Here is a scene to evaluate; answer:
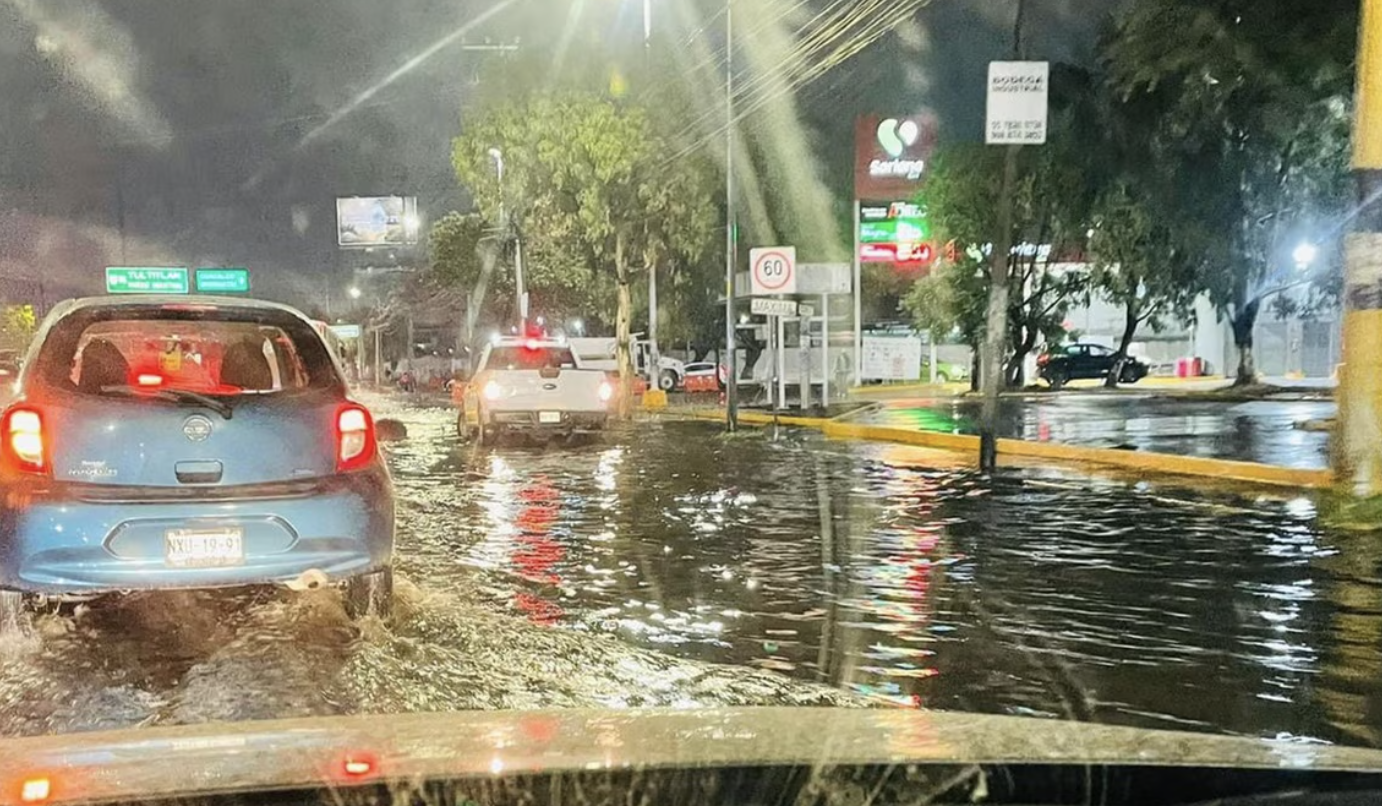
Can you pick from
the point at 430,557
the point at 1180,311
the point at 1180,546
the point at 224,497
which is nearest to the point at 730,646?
the point at 224,497

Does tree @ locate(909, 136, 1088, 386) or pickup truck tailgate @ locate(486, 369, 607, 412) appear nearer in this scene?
pickup truck tailgate @ locate(486, 369, 607, 412)

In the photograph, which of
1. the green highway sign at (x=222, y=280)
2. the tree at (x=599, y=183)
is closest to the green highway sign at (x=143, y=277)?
the green highway sign at (x=222, y=280)

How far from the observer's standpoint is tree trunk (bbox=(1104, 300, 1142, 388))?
42.1 metres

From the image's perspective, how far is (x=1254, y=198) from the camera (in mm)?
31641

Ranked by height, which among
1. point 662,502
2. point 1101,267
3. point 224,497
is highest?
point 1101,267

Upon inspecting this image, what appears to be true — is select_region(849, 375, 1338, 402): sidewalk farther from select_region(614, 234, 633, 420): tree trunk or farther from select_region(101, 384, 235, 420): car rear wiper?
select_region(101, 384, 235, 420): car rear wiper

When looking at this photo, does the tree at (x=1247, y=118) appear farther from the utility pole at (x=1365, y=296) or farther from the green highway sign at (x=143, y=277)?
the green highway sign at (x=143, y=277)

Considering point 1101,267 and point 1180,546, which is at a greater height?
point 1101,267

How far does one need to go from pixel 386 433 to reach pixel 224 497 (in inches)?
79.2

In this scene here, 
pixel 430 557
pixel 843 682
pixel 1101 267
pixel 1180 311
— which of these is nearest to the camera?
pixel 843 682

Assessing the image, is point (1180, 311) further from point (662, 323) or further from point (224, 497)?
point (224, 497)

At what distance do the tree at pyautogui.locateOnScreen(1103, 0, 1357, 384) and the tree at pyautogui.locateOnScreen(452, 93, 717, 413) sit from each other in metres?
12.5

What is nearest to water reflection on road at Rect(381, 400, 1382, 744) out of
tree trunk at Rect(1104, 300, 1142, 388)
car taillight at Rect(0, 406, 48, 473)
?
car taillight at Rect(0, 406, 48, 473)

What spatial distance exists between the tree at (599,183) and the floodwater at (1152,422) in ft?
23.2
